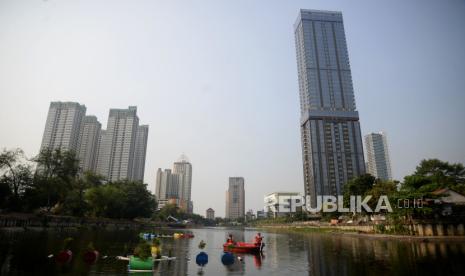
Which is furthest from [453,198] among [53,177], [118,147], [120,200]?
[118,147]

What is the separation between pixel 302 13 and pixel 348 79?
157 ft

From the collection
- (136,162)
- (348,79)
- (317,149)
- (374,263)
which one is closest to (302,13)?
(348,79)

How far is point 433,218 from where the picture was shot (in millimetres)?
49469

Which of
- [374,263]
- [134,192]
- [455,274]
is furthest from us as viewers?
[134,192]

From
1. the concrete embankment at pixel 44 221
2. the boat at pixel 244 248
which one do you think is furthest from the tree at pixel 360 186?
the concrete embankment at pixel 44 221

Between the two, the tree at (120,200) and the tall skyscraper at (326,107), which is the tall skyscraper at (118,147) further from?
the tall skyscraper at (326,107)

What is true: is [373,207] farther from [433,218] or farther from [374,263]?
[374,263]

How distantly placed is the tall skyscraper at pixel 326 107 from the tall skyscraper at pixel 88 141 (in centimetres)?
10880

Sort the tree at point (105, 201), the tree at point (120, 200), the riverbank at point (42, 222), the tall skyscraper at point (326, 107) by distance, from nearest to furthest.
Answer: the riverbank at point (42, 222)
the tree at point (105, 201)
the tree at point (120, 200)
the tall skyscraper at point (326, 107)

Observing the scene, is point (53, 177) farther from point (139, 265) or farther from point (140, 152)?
point (140, 152)

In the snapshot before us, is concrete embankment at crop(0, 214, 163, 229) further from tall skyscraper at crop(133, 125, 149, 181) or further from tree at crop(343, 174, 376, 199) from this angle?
tall skyscraper at crop(133, 125, 149, 181)

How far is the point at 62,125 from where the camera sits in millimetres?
134625

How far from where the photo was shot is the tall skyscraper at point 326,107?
15275 centimetres

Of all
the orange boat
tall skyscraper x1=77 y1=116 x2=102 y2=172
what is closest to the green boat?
the orange boat
